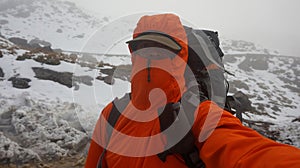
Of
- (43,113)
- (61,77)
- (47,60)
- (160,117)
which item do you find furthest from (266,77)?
(160,117)

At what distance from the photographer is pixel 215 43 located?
2064 mm

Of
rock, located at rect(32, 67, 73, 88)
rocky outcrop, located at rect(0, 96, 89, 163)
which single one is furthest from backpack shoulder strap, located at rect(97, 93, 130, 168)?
rock, located at rect(32, 67, 73, 88)

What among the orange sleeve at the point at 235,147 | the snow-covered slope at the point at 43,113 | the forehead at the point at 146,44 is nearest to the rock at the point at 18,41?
the snow-covered slope at the point at 43,113

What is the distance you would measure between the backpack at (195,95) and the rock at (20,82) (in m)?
8.68

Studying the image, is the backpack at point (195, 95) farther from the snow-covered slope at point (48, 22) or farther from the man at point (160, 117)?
the snow-covered slope at point (48, 22)

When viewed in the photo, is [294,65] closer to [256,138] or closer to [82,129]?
[82,129]

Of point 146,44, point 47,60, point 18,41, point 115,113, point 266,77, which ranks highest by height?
point 146,44

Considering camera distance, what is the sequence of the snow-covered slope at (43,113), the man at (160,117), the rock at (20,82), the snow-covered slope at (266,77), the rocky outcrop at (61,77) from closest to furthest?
the man at (160,117), the snow-covered slope at (43,113), the rock at (20,82), the rocky outcrop at (61,77), the snow-covered slope at (266,77)

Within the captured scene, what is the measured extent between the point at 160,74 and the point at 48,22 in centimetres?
4713

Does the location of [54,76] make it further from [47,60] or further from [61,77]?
[47,60]

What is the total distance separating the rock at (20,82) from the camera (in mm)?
8900

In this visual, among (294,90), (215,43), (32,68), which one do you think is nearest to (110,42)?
(215,43)

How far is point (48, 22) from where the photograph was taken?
43.0 metres

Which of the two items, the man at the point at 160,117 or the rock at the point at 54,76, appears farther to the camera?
the rock at the point at 54,76
